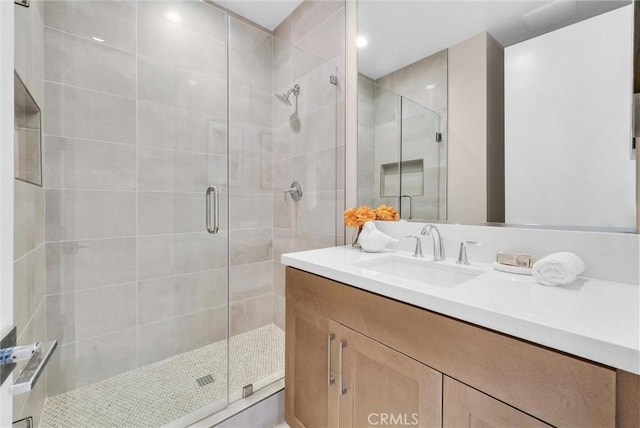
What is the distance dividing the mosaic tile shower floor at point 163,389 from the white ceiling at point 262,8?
7.48 ft

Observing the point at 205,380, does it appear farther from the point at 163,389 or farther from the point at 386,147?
the point at 386,147

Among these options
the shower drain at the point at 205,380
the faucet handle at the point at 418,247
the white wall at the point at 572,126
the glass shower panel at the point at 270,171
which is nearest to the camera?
the white wall at the point at 572,126

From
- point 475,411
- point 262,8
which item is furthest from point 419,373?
point 262,8

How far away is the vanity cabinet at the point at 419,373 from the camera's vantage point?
483 mm

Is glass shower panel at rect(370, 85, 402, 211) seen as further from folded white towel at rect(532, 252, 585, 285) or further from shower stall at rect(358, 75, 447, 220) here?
folded white towel at rect(532, 252, 585, 285)

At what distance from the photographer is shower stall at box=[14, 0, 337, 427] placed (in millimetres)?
1350

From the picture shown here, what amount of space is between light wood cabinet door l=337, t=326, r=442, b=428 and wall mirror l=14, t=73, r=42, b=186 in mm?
1313

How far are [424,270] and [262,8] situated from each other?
82.6 inches

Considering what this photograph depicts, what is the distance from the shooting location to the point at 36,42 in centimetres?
122

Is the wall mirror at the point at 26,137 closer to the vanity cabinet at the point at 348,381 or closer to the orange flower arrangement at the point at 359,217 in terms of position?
the vanity cabinet at the point at 348,381

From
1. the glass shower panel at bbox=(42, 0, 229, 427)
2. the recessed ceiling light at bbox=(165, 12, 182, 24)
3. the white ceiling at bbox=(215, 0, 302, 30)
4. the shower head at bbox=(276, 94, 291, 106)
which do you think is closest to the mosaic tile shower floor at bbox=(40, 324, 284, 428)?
the glass shower panel at bbox=(42, 0, 229, 427)

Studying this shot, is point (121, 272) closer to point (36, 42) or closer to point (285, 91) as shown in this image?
point (36, 42)

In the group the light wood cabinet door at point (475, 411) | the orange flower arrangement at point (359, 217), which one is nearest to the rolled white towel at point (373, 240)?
the orange flower arrangement at point (359, 217)

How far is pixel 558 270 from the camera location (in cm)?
76
